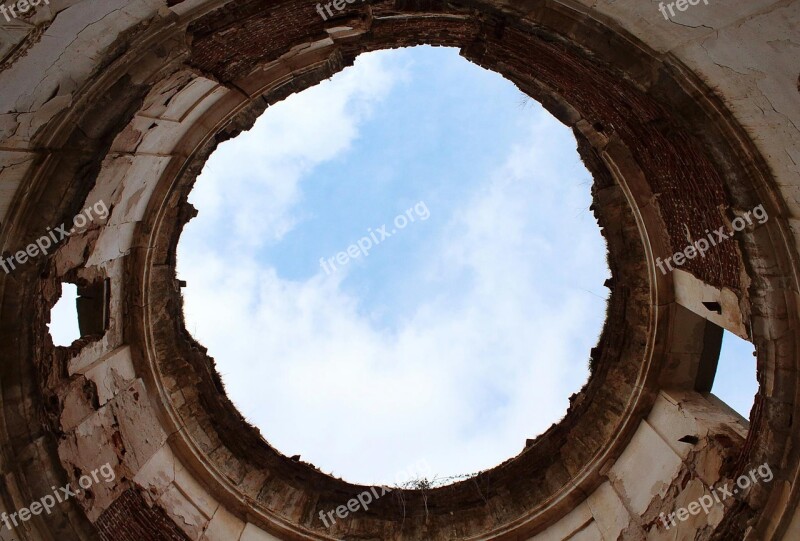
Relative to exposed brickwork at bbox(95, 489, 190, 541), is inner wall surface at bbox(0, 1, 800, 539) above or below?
above

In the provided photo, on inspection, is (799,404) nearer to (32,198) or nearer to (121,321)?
(32,198)

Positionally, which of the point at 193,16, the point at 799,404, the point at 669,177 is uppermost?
the point at 193,16

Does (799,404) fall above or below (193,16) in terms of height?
below

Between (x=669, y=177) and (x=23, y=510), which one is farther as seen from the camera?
(x=669, y=177)

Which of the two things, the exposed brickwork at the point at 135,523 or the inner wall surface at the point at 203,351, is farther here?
the exposed brickwork at the point at 135,523

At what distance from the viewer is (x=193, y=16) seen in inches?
185

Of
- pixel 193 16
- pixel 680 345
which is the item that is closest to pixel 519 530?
pixel 680 345

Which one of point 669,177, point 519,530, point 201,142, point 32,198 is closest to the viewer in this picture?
point 32,198

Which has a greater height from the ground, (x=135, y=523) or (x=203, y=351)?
(x=203, y=351)

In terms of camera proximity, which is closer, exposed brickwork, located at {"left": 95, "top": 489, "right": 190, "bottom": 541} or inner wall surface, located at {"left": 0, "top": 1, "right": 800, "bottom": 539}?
inner wall surface, located at {"left": 0, "top": 1, "right": 800, "bottom": 539}

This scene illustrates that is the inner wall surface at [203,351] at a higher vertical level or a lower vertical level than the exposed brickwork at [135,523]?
→ higher

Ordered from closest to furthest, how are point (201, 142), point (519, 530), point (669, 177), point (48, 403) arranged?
point (48, 403) → point (669, 177) → point (201, 142) → point (519, 530)

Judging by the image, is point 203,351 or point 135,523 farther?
point 203,351

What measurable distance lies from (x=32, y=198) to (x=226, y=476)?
470 cm
